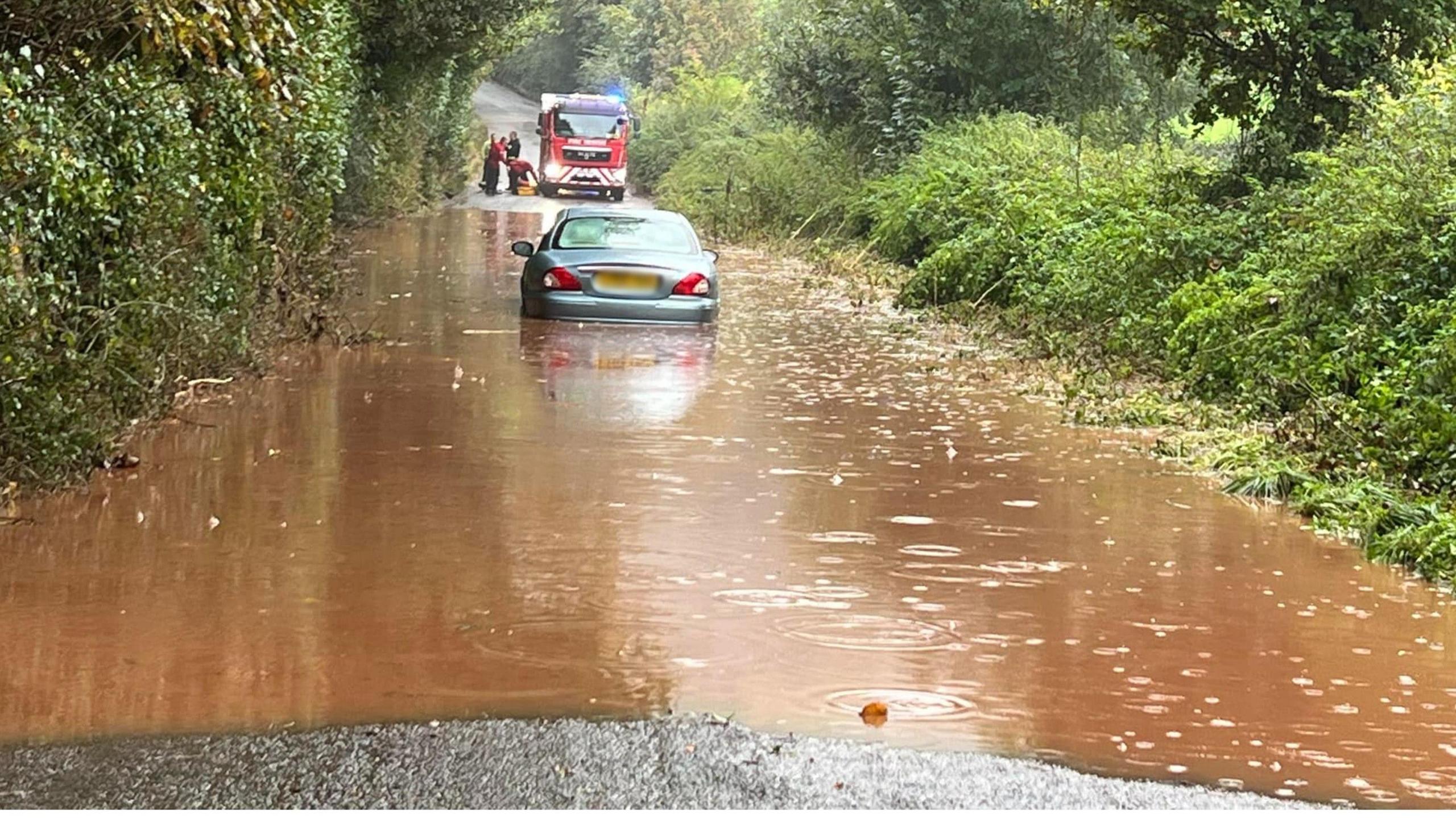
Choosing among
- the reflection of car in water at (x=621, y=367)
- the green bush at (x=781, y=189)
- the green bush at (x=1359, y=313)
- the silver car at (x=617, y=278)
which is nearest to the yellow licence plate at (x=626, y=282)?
the silver car at (x=617, y=278)

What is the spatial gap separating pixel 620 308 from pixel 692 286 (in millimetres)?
770

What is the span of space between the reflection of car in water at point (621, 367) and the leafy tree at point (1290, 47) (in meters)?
5.36

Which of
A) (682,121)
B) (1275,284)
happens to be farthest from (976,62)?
(682,121)

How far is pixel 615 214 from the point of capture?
728 inches

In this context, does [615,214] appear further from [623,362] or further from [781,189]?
[781,189]

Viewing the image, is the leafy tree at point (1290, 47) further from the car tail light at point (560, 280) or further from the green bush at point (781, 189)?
the green bush at point (781, 189)

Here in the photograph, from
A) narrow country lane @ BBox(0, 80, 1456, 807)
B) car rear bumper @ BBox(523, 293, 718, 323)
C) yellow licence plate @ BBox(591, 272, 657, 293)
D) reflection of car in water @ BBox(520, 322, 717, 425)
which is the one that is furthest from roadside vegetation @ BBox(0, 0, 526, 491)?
yellow licence plate @ BBox(591, 272, 657, 293)

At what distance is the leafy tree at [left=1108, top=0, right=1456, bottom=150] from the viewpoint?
1602 cm

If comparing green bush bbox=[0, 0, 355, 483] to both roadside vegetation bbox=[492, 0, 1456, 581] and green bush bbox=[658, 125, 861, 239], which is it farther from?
green bush bbox=[658, 125, 861, 239]

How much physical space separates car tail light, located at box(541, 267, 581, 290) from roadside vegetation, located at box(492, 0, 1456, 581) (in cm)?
445

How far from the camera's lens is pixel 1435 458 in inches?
382

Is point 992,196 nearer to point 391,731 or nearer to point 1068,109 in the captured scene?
point 1068,109

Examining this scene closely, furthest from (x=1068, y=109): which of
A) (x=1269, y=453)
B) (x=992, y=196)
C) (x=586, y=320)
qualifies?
(x=1269, y=453)

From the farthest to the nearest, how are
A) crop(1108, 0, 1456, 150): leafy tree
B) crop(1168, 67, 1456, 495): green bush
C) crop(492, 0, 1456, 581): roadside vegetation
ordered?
1. crop(1108, 0, 1456, 150): leafy tree
2. crop(492, 0, 1456, 581): roadside vegetation
3. crop(1168, 67, 1456, 495): green bush
